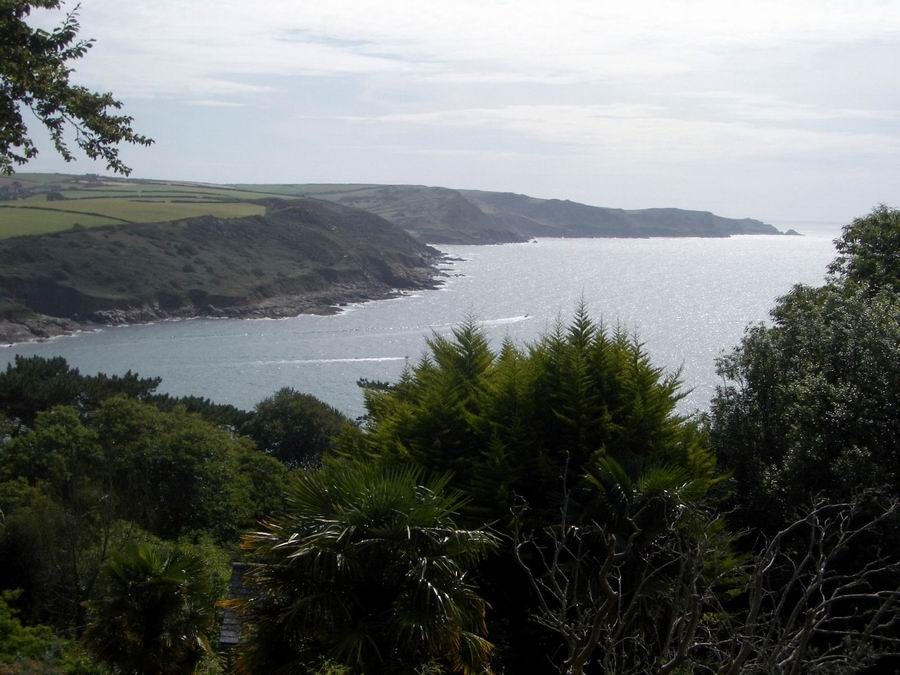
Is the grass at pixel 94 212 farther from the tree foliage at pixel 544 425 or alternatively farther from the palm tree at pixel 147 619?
the palm tree at pixel 147 619

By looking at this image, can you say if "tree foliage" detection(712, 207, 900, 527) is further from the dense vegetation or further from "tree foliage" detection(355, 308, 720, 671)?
"tree foliage" detection(355, 308, 720, 671)

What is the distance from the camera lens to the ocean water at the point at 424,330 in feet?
209

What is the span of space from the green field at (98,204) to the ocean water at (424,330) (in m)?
23.1

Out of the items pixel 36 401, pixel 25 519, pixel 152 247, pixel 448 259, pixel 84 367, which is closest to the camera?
pixel 25 519

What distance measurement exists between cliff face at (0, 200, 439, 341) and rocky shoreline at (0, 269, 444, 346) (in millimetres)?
128

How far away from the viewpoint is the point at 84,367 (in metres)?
65.3

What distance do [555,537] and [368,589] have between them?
7.69ft

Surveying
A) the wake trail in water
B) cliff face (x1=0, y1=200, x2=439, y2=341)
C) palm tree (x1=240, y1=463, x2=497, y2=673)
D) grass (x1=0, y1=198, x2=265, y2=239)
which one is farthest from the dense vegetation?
grass (x1=0, y1=198, x2=265, y2=239)

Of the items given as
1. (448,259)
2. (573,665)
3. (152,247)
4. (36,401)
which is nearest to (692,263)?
(448,259)

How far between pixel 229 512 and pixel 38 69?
51.6ft

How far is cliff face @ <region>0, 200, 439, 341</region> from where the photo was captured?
85.0 metres

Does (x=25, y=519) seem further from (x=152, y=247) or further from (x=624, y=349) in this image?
(x=152, y=247)

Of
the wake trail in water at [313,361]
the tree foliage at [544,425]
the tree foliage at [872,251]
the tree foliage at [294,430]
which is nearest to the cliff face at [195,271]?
the wake trail in water at [313,361]

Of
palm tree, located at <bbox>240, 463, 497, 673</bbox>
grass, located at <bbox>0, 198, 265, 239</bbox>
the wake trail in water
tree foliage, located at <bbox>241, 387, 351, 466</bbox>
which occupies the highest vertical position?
grass, located at <bbox>0, 198, 265, 239</bbox>
